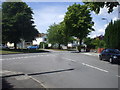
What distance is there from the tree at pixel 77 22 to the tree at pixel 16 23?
936 centimetres

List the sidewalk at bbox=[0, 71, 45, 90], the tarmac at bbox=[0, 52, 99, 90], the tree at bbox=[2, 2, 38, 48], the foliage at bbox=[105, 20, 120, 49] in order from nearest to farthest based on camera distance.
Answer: the tarmac at bbox=[0, 52, 99, 90] → the sidewalk at bbox=[0, 71, 45, 90] → the foliage at bbox=[105, 20, 120, 49] → the tree at bbox=[2, 2, 38, 48]

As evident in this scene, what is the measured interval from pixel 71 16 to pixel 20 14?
13560 mm

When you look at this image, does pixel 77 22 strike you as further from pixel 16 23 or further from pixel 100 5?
pixel 100 5

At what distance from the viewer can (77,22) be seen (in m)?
44.9

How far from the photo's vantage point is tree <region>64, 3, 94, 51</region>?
4459 centimetres

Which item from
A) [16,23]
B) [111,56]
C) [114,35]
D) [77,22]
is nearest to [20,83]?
[111,56]

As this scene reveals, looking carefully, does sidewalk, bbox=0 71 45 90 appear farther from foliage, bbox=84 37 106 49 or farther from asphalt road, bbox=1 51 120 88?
foliage, bbox=84 37 106 49

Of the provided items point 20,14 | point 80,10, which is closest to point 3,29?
point 20,14

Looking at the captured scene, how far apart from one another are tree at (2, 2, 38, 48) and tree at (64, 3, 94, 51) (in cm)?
936

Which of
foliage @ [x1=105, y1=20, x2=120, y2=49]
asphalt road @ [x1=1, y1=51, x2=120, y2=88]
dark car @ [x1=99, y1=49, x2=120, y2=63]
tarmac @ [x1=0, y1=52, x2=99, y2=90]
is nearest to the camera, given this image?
tarmac @ [x1=0, y1=52, x2=99, y2=90]

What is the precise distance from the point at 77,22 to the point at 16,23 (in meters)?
16.1

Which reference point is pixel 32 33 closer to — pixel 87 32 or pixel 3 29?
pixel 3 29

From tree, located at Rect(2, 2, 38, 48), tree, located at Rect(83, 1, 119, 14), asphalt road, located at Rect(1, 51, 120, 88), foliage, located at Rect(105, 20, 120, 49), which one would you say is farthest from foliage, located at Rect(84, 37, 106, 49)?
asphalt road, located at Rect(1, 51, 120, 88)

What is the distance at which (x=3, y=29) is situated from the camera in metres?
39.6
